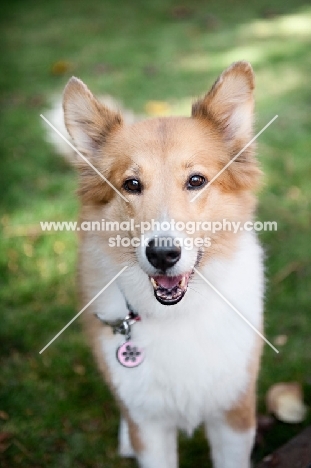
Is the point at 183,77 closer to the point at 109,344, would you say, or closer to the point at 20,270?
the point at 20,270

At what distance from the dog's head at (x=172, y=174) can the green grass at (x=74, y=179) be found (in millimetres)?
1236

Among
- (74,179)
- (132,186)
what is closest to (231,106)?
(132,186)

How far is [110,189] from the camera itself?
2.48m

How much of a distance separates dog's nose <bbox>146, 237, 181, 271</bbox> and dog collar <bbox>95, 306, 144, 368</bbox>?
0.44 metres

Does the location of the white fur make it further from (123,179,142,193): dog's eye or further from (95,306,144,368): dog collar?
(123,179,142,193): dog's eye

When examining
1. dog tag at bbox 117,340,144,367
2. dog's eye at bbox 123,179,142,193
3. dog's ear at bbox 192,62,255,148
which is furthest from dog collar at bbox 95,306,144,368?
dog's ear at bbox 192,62,255,148

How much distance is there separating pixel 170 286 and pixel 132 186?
0.48 metres

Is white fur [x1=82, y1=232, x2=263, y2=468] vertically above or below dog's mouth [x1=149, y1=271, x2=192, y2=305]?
below

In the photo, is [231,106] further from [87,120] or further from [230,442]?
[230,442]

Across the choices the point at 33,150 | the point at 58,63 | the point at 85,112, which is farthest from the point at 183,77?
the point at 85,112

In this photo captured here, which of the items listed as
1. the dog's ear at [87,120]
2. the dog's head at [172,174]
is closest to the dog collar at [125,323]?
the dog's head at [172,174]

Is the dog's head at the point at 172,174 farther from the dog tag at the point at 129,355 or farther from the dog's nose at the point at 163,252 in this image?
the dog tag at the point at 129,355

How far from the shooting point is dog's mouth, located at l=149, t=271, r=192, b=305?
217 cm

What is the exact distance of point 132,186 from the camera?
2352 millimetres
